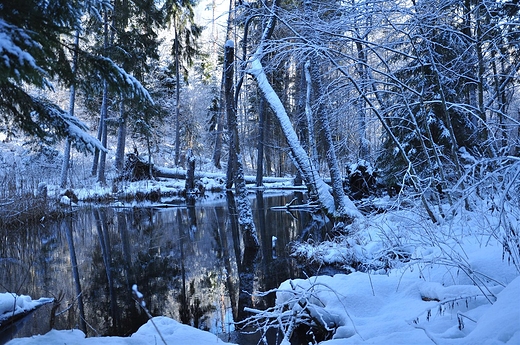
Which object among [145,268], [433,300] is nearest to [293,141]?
[145,268]

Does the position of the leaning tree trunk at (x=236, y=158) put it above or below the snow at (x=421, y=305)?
above

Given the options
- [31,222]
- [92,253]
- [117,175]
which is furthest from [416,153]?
[117,175]

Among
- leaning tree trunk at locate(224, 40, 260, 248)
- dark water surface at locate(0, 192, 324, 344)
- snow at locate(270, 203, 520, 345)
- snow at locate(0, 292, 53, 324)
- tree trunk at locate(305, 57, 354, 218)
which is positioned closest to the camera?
snow at locate(270, 203, 520, 345)

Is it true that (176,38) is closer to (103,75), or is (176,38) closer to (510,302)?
(103,75)

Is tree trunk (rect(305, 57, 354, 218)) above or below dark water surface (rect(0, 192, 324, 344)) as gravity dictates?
above

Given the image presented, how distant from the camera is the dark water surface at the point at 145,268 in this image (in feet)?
13.7

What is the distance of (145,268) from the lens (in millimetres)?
6090

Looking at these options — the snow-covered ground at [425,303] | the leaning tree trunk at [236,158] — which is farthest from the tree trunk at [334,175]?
the snow-covered ground at [425,303]

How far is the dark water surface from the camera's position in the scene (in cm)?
417

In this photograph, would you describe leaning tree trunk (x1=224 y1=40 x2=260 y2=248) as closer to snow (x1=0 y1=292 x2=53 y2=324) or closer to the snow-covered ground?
the snow-covered ground

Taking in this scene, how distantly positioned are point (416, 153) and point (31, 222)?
10.2m

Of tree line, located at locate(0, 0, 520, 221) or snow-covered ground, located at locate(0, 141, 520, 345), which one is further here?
tree line, located at locate(0, 0, 520, 221)

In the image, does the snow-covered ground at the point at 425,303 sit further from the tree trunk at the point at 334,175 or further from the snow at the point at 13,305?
the tree trunk at the point at 334,175

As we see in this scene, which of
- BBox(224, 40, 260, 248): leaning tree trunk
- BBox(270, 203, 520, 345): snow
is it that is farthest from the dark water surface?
BBox(270, 203, 520, 345): snow
